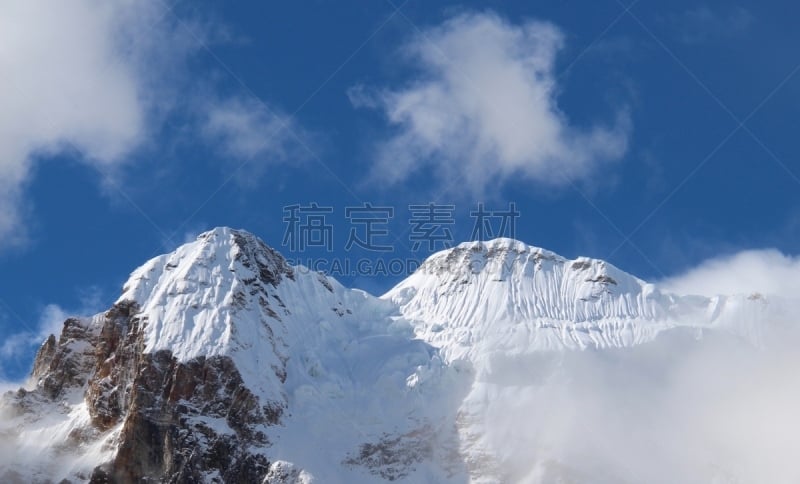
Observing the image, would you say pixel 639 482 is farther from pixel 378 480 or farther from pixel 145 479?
pixel 145 479

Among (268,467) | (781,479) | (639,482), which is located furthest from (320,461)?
(781,479)

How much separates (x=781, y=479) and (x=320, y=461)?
6976 cm

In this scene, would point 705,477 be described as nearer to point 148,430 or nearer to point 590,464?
point 590,464

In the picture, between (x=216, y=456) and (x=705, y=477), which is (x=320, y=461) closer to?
(x=216, y=456)

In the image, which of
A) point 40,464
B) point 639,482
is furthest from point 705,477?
point 40,464

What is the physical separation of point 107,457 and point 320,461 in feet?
104

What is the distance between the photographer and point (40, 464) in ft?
646

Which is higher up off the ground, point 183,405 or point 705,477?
point 183,405

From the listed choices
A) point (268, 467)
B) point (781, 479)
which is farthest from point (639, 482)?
point (268, 467)

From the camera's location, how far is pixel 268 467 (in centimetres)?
19312

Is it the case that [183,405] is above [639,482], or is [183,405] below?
above

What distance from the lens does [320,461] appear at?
197375 millimetres

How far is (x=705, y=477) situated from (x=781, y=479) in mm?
11349

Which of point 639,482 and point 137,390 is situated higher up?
point 137,390
